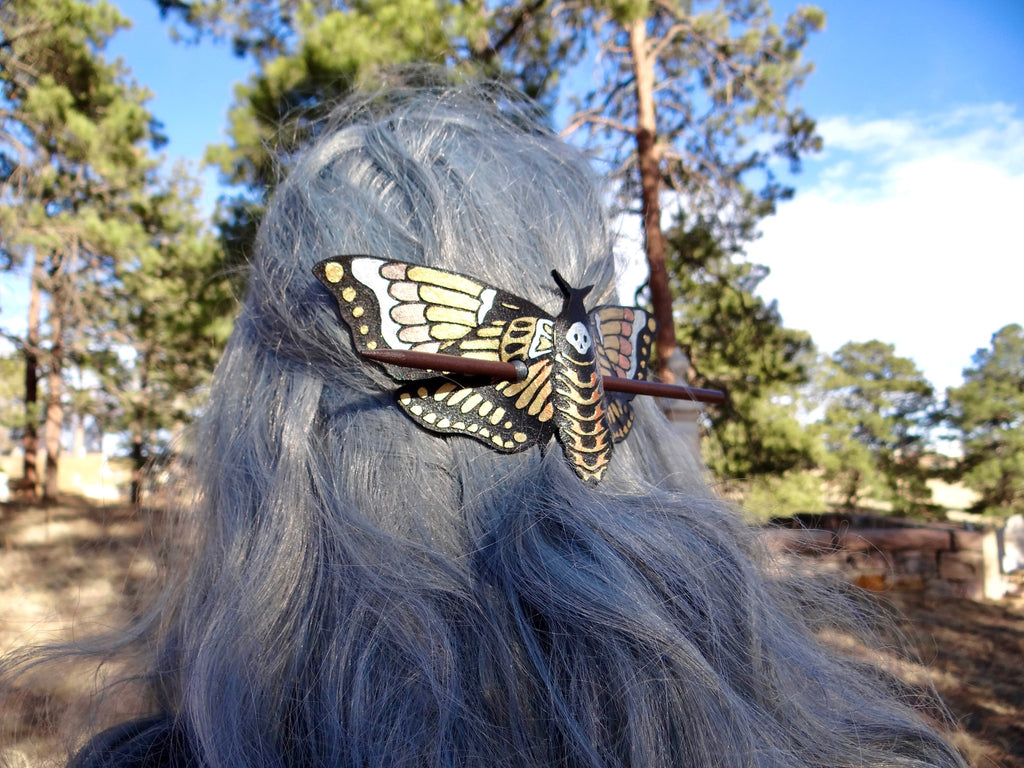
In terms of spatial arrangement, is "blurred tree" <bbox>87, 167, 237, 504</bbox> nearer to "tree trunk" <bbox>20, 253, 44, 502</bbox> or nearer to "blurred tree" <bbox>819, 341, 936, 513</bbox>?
"tree trunk" <bbox>20, 253, 44, 502</bbox>

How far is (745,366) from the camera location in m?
8.11

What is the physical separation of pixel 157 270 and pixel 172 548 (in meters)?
6.16

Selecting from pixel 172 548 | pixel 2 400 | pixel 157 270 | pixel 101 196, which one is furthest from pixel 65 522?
pixel 2 400

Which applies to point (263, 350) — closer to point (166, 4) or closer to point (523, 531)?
point (523, 531)

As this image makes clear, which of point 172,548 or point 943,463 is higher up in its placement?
point 172,548

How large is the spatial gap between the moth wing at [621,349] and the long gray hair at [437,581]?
59 mm

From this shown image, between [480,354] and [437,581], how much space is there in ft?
1.05

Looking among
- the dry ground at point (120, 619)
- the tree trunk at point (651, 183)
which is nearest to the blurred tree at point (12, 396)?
the dry ground at point (120, 619)

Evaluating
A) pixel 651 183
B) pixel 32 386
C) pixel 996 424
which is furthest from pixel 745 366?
pixel 32 386

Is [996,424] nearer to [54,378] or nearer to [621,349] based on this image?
[621,349]

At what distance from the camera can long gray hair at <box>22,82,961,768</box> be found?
73 cm

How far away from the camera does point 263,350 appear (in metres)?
1.08

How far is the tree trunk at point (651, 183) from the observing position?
6.24 meters

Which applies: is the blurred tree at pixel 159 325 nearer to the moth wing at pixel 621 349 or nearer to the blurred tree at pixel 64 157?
the blurred tree at pixel 64 157
